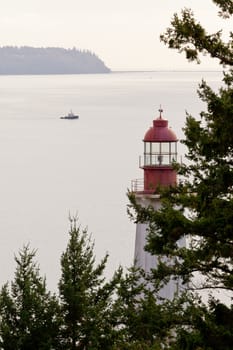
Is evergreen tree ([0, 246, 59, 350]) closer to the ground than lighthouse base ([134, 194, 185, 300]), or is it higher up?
closer to the ground

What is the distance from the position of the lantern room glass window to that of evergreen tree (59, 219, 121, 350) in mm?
6563

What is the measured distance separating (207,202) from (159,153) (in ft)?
33.1

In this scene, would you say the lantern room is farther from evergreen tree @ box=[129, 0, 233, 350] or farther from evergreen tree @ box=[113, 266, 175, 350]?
evergreen tree @ box=[129, 0, 233, 350]

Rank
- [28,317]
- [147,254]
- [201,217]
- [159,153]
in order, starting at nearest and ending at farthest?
1. [201,217]
2. [28,317]
3. [147,254]
4. [159,153]

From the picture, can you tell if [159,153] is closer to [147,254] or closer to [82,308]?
[147,254]

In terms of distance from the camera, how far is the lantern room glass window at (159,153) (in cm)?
1647

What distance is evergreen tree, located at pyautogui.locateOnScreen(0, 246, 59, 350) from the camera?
943 cm

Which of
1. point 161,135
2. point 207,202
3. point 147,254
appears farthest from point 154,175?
point 207,202

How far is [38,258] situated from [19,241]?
322cm

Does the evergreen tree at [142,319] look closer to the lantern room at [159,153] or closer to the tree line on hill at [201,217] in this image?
the tree line on hill at [201,217]

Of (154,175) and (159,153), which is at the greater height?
(159,153)

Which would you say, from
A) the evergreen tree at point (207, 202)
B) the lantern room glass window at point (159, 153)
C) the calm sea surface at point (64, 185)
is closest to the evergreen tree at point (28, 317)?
the evergreen tree at point (207, 202)

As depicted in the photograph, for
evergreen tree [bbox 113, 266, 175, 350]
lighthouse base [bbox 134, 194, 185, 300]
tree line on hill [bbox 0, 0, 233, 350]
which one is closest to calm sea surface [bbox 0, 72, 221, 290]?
lighthouse base [bbox 134, 194, 185, 300]

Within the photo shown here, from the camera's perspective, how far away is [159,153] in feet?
54.5
